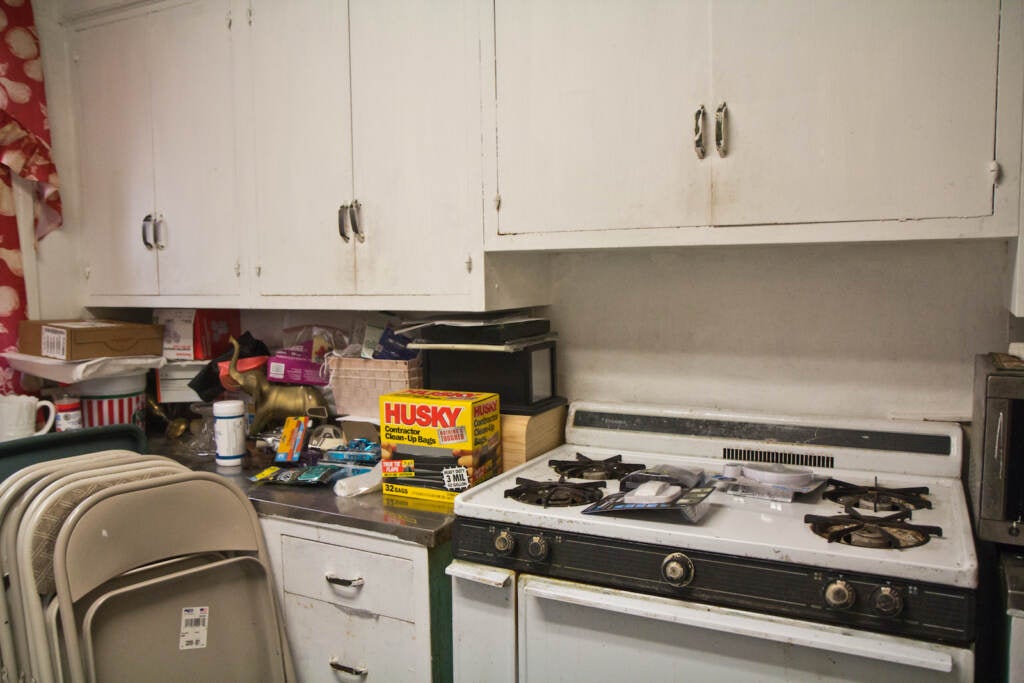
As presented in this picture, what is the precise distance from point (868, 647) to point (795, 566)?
170mm

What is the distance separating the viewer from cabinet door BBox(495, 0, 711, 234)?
1696mm

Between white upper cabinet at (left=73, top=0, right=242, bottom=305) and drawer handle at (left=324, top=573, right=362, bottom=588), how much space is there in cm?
104

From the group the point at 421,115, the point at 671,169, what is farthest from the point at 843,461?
the point at 421,115

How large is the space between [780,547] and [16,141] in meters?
2.76

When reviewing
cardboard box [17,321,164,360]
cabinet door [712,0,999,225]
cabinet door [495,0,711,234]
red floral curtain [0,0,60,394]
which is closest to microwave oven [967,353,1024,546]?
cabinet door [712,0,999,225]

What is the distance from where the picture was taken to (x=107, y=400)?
101 inches

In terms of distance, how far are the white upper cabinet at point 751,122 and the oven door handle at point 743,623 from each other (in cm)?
81

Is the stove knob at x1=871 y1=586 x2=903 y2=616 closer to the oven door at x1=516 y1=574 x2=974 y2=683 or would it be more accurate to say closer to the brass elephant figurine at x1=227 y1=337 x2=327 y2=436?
the oven door at x1=516 y1=574 x2=974 y2=683

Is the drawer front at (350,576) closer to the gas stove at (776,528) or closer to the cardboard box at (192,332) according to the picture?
the gas stove at (776,528)

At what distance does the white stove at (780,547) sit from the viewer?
126 centimetres

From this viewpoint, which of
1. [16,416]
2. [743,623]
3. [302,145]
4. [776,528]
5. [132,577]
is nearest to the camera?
[743,623]

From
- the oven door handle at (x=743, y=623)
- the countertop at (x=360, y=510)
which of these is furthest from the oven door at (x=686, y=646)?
the countertop at (x=360, y=510)

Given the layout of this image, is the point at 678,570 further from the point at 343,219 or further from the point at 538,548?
the point at 343,219

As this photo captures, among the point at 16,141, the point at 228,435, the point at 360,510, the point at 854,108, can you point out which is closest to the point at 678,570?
the point at 360,510
